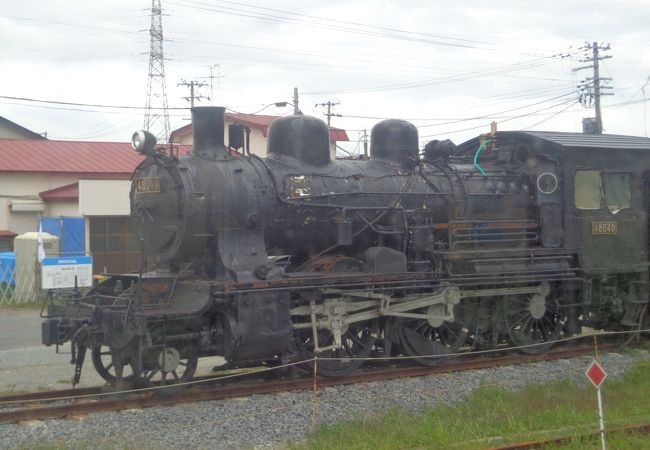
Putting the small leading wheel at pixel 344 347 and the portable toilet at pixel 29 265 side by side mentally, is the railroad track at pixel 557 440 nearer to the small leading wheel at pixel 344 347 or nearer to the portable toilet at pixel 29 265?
the small leading wheel at pixel 344 347

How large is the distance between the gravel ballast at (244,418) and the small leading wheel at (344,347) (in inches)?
24.1

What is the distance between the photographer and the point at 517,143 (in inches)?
536

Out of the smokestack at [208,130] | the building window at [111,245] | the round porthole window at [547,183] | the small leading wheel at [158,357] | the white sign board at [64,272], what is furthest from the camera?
the building window at [111,245]

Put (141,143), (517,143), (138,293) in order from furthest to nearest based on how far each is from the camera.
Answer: (517,143) < (141,143) < (138,293)

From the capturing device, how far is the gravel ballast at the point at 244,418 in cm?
764

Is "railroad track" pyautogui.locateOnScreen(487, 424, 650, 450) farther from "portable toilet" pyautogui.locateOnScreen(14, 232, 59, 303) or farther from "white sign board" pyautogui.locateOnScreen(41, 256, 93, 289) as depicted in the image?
"portable toilet" pyautogui.locateOnScreen(14, 232, 59, 303)

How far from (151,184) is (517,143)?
267 inches

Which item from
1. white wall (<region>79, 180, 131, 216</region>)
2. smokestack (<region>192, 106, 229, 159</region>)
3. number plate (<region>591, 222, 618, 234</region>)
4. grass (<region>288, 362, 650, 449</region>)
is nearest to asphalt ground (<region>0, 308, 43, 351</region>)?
white wall (<region>79, 180, 131, 216</region>)

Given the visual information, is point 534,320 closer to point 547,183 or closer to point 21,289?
point 547,183

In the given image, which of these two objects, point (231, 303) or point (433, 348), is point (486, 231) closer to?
point (433, 348)

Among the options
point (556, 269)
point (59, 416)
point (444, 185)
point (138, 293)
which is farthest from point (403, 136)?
point (59, 416)

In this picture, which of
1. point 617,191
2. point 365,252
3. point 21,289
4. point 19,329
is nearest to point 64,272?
point 19,329

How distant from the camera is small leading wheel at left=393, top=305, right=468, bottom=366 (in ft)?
38.2

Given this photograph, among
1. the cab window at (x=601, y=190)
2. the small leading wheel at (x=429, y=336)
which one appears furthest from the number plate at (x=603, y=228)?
the small leading wheel at (x=429, y=336)
